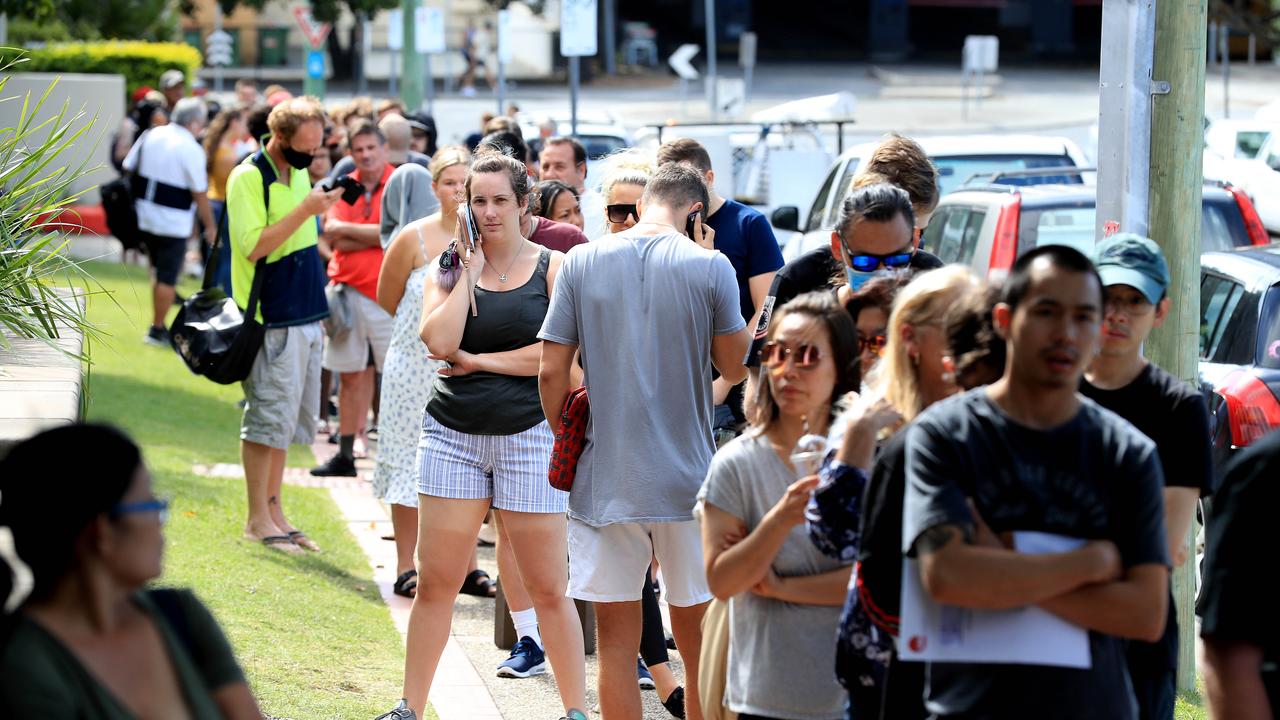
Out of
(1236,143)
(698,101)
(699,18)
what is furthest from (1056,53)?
(1236,143)

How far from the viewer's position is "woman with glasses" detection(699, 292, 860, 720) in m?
3.72

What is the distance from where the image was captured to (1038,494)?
2.99 m

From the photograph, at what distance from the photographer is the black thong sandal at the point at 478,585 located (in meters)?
7.81

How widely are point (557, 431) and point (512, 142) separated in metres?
3.63

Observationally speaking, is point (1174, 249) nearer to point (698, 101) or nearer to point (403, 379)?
point (403, 379)

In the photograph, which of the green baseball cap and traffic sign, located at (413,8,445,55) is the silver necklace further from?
traffic sign, located at (413,8,445,55)

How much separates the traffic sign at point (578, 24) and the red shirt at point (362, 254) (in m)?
4.16

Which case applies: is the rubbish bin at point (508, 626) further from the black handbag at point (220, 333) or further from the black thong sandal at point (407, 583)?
the black handbag at point (220, 333)

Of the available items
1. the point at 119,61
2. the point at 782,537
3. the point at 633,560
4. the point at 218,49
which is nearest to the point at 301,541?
the point at 633,560

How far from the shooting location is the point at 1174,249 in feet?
19.8

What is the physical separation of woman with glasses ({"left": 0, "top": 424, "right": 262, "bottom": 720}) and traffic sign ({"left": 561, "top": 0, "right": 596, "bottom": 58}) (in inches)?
448

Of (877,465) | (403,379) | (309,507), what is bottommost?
(309,507)

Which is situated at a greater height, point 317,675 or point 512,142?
point 512,142

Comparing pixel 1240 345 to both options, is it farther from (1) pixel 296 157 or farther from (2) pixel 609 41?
(2) pixel 609 41
